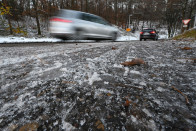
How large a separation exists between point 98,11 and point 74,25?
24.3 metres

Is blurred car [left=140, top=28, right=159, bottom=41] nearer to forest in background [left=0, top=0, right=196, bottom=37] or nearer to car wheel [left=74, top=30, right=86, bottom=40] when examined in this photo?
car wheel [left=74, top=30, right=86, bottom=40]

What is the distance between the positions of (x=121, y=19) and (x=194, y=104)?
3381 cm

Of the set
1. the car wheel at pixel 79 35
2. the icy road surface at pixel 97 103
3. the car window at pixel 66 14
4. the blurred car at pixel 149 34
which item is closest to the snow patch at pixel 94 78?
the icy road surface at pixel 97 103

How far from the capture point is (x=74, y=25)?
16.9 feet

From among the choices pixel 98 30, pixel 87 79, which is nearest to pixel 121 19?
pixel 98 30

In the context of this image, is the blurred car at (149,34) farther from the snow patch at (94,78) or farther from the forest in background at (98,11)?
the snow patch at (94,78)

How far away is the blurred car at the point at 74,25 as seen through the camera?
4.98m

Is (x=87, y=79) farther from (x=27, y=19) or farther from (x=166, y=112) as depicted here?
(x=27, y=19)

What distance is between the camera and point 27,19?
20.3 meters

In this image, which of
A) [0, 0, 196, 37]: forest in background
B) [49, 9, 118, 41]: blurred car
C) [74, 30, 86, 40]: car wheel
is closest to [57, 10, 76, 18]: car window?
[49, 9, 118, 41]: blurred car

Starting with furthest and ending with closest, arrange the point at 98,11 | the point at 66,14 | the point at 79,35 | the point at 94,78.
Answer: the point at 98,11 → the point at 79,35 → the point at 66,14 → the point at 94,78

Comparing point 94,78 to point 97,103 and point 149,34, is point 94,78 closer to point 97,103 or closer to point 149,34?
point 97,103

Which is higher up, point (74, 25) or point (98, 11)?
point (98, 11)

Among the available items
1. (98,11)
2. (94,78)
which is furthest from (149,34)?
(98,11)
